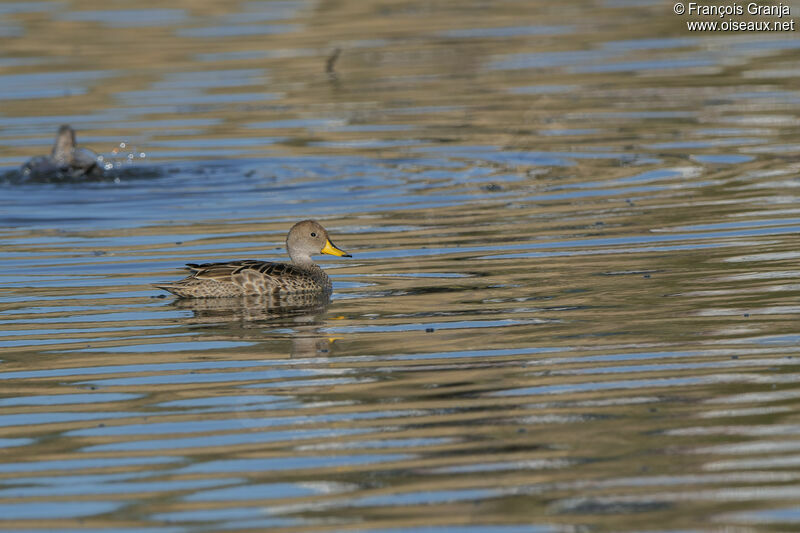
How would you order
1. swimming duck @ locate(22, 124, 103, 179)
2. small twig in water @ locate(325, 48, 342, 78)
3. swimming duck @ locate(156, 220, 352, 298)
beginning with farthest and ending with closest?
small twig in water @ locate(325, 48, 342, 78)
swimming duck @ locate(22, 124, 103, 179)
swimming duck @ locate(156, 220, 352, 298)

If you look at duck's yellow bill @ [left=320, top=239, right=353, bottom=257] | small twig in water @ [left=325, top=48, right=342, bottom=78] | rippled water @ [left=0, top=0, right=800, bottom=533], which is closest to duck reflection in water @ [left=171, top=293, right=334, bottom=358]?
rippled water @ [left=0, top=0, right=800, bottom=533]

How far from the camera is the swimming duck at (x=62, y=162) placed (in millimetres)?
18094

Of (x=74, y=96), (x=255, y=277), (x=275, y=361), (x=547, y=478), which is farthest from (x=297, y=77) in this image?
(x=547, y=478)

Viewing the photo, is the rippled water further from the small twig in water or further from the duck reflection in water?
the small twig in water

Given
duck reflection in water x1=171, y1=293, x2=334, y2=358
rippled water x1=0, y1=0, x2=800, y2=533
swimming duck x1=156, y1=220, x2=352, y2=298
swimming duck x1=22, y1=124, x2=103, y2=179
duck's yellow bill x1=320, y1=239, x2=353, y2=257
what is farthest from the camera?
swimming duck x1=22, y1=124, x2=103, y2=179

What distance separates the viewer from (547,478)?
7062mm

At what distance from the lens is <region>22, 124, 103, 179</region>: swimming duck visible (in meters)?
18.1

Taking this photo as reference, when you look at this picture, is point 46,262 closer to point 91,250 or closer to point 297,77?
point 91,250

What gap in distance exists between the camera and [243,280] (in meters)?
11.6

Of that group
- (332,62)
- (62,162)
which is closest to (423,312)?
(62,162)

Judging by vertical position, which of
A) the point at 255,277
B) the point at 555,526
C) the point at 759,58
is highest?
the point at 759,58

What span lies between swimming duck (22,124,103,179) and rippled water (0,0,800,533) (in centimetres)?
21

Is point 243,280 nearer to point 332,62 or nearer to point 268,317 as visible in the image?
point 268,317

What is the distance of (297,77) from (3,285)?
1450cm
